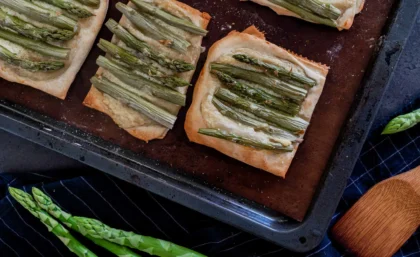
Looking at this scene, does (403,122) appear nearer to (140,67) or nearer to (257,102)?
(257,102)

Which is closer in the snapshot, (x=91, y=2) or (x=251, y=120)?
(x=251, y=120)

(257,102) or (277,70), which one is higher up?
(277,70)

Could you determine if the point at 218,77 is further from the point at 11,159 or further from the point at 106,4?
the point at 11,159

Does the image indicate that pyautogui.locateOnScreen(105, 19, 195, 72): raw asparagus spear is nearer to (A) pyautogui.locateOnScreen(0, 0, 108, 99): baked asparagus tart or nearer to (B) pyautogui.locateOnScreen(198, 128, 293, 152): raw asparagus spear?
(A) pyautogui.locateOnScreen(0, 0, 108, 99): baked asparagus tart

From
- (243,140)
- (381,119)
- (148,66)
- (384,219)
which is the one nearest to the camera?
(243,140)

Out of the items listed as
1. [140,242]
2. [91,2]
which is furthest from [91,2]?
[140,242]
